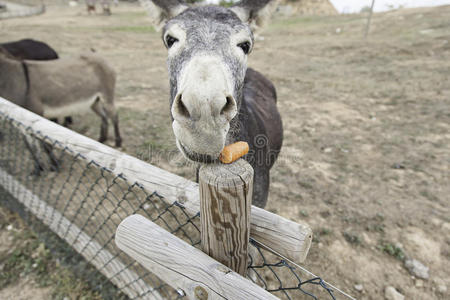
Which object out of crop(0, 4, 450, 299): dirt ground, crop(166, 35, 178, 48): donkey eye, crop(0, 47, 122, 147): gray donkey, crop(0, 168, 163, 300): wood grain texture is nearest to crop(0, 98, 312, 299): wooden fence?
crop(0, 4, 450, 299): dirt ground

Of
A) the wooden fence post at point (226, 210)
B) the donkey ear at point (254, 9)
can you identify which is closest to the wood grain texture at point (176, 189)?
the wooden fence post at point (226, 210)

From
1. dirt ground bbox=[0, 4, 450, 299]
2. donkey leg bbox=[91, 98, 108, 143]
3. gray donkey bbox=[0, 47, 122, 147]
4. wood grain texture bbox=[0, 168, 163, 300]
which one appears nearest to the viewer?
wood grain texture bbox=[0, 168, 163, 300]

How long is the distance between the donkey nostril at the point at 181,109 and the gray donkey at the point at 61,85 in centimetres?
386

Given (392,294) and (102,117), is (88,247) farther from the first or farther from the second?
(102,117)

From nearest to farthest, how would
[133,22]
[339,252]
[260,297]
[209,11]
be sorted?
[260,297]
[209,11]
[339,252]
[133,22]

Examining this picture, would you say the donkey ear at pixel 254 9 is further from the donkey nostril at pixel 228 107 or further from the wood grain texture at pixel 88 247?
the wood grain texture at pixel 88 247

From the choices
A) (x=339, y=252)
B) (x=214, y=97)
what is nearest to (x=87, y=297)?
(x=214, y=97)

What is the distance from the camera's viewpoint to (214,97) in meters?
0.97

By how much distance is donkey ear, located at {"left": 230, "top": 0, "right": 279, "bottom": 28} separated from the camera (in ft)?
7.16

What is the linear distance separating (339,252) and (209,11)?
269 cm

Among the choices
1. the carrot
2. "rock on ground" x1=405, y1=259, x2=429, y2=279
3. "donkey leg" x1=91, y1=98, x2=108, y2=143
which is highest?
the carrot

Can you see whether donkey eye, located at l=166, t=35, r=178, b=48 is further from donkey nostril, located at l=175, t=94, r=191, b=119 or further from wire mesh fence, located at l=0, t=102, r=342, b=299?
wire mesh fence, located at l=0, t=102, r=342, b=299

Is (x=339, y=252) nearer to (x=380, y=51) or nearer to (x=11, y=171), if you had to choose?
(x=11, y=171)

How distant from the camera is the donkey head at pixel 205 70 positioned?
3.24 feet
